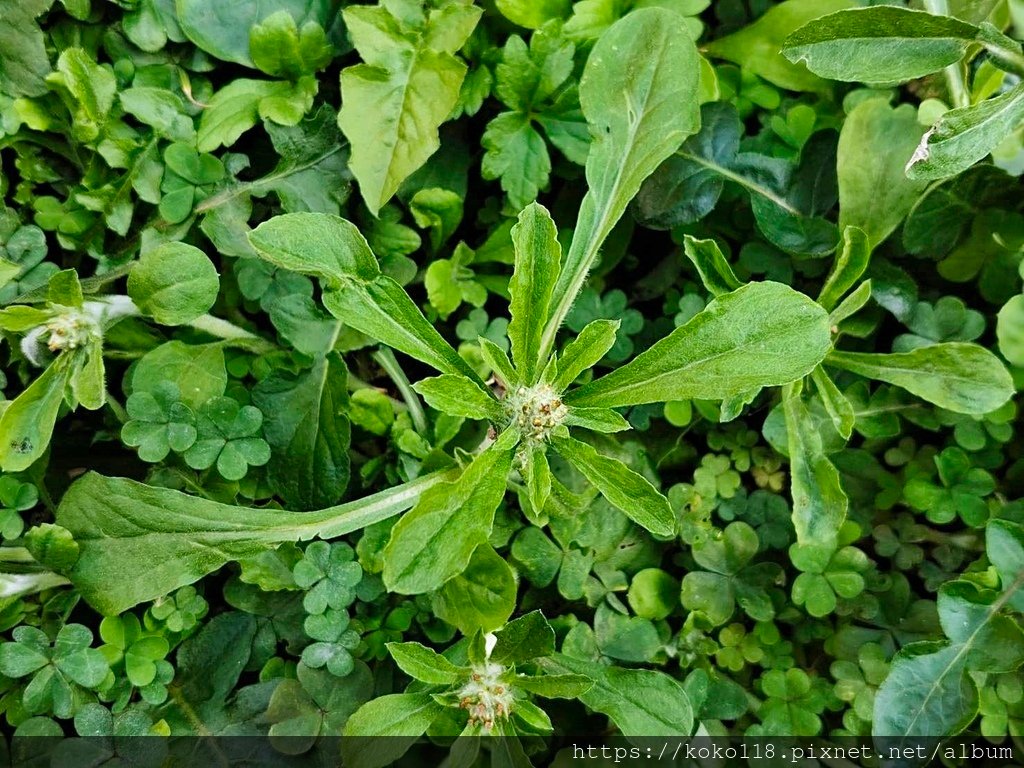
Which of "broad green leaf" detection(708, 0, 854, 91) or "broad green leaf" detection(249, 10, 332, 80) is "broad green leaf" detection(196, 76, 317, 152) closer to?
"broad green leaf" detection(249, 10, 332, 80)

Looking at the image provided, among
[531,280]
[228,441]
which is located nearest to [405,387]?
[228,441]

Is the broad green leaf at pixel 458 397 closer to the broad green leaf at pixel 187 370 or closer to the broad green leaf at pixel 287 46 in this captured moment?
the broad green leaf at pixel 187 370

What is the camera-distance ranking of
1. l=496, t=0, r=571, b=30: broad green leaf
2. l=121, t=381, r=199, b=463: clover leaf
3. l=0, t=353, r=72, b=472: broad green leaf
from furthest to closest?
l=496, t=0, r=571, b=30: broad green leaf, l=121, t=381, r=199, b=463: clover leaf, l=0, t=353, r=72, b=472: broad green leaf

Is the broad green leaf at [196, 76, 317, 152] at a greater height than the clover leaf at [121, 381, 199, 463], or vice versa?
the broad green leaf at [196, 76, 317, 152]

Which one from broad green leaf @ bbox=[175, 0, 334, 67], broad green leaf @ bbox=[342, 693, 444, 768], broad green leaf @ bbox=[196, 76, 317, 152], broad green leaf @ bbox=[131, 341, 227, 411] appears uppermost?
broad green leaf @ bbox=[175, 0, 334, 67]

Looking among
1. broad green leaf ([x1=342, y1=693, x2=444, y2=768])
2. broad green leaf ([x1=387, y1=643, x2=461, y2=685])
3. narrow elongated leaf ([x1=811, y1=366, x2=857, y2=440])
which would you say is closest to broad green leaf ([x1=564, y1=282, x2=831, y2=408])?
narrow elongated leaf ([x1=811, y1=366, x2=857, y2=440])

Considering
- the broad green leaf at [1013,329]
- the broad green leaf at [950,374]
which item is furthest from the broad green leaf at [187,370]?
the broad green leaf at [1013,329]

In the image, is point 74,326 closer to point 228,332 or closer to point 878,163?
point 228,332

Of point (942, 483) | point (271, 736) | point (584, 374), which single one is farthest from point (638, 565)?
point (271, 736)

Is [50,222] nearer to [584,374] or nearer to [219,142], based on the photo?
[219,142]
